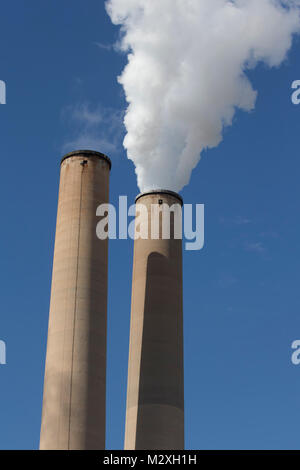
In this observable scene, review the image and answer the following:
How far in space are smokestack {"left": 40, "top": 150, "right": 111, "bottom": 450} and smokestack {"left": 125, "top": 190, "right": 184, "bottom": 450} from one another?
622cm

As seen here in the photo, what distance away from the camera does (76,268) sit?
4469 centimetres

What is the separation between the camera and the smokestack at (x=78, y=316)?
137 feet

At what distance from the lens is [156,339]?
165ft

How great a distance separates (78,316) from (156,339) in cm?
807

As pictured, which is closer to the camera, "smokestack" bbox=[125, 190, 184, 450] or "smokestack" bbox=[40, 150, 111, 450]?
"smokestack" bbox=[40, 150, 111, 450]

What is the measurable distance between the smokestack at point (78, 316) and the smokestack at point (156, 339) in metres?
6.22

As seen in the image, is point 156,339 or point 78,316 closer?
point 78,316

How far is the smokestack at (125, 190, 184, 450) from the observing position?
159ft

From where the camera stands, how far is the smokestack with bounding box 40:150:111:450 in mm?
41625

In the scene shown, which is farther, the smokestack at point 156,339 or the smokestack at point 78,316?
the smokestack at point 156,339

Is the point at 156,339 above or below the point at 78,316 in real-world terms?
above

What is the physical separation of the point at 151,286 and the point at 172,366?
498 centimetres
